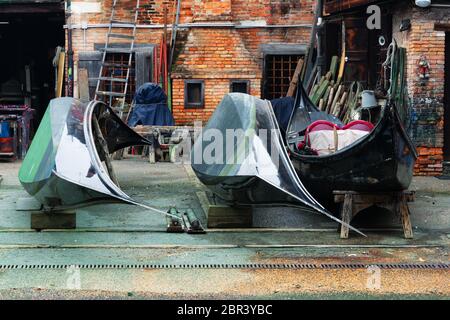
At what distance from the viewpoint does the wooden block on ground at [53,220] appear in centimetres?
940

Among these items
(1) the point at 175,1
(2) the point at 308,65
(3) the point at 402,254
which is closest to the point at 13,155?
(1) the point at 175,1

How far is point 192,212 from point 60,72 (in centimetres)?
925

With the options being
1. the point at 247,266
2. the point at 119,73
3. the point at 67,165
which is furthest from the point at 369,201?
the point at 119,73

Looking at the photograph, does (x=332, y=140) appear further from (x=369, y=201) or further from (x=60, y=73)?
(x=60, y=73)

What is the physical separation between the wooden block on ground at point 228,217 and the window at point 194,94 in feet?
28.3

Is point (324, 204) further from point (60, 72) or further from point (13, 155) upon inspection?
point (60, 72)

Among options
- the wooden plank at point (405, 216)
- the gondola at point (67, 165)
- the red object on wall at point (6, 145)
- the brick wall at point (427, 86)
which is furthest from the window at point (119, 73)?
the wooden plank at point (405, 216)

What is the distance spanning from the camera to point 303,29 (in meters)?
18.3

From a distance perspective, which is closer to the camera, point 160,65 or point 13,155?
point 13,155

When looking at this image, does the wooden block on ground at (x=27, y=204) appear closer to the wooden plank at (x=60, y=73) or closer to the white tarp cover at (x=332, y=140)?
the white tarp cover at (x=332, y=140)

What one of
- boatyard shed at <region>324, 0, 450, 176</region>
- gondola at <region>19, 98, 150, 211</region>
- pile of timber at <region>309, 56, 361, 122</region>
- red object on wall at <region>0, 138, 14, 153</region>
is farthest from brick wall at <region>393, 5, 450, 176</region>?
red object on wall at <region>0, 138, 14, 153</region>

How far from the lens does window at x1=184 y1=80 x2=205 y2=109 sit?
18.0 metres

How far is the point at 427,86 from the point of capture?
13664 millimetres

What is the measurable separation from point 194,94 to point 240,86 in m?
1.03
